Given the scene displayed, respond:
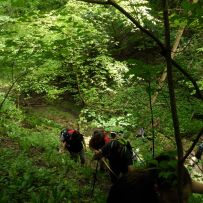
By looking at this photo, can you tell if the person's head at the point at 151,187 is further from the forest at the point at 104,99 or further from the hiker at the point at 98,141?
the hiker at the point at 98,141

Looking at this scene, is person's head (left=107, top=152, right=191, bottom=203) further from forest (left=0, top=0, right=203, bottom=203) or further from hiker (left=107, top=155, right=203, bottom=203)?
forest (left=0, top=0, right=203, bottom=203)

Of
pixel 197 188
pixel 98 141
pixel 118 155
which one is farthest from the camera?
pixel 98 141

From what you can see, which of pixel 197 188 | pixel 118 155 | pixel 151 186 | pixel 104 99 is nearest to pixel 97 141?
pixel 118 155

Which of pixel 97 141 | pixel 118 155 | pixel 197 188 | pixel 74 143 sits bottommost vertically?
pixel 74 143

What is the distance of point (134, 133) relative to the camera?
30.2 ft

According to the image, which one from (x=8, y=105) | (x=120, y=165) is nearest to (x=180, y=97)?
(x=120, y=165)

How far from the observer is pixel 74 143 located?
10.2 m

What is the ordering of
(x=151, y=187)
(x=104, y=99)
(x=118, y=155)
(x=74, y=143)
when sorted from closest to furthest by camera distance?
1. (x=151, y=187)
2. (x=118, y=155)
3. (x=74, y=143)
4. (x=104, y=99)

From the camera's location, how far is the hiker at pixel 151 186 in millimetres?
2006

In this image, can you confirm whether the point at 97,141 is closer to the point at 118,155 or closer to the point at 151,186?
the point at 118,155

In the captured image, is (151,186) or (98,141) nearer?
(151,186)

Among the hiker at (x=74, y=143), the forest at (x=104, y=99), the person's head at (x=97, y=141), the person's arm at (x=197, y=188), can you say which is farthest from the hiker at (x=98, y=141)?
the person's arm at (x=197, y=188)

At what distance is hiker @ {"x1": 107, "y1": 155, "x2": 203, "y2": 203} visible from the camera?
201cm

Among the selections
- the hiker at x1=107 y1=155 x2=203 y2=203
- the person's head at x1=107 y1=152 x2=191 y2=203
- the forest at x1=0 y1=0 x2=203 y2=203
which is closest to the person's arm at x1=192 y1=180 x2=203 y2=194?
the hiker at x1=107 y1=155 x2=203 y2=203
